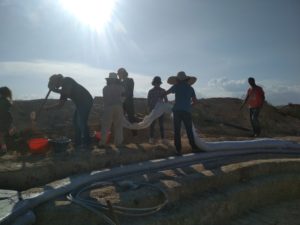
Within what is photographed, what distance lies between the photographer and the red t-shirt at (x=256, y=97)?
11.4 m

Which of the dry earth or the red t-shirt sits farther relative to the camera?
the red t-shirt

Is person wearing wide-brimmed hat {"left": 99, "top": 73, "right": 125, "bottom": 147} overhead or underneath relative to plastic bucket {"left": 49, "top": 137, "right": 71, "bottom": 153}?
overhead

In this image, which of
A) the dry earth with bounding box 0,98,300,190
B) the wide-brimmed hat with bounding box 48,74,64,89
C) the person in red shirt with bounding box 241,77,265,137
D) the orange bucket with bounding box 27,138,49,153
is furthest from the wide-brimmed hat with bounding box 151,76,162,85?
the person in red shirt with bounding box 241,77,265,137

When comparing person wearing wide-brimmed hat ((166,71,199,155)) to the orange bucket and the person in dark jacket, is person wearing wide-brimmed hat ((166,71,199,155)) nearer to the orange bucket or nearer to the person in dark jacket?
the orange bucket

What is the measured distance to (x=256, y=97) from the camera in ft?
37.7

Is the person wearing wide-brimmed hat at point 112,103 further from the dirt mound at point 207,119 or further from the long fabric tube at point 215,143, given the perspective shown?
the dirt mound at point 207,119

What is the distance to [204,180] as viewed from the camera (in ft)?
21.8

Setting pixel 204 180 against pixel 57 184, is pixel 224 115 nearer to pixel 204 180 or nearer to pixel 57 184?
pixel 204 180

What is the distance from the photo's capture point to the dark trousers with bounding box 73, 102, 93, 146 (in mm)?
8172

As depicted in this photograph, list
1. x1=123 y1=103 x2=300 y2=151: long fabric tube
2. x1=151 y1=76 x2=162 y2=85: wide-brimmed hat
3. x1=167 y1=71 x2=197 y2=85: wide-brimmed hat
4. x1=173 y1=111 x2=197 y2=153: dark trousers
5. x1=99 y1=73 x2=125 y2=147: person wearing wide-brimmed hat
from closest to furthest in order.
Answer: x1=167 y1=71 x2=197 y2=85: wide-brimmed hat, x1=173 y1=111 x2=197 y2=153: dark trousers, x1=99 y1=73 x2=125 y2=147: person wearing wide-brimmed hat, x1=123 y1=103 x2=300 y2=151: long fabric tube, x1=151 y1=76 x2=162 y2=85: wide-brimmed hat

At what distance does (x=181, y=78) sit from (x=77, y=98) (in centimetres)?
222

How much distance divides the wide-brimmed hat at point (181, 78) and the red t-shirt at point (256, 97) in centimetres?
369

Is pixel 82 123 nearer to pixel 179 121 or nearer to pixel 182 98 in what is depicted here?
pixel 179 121

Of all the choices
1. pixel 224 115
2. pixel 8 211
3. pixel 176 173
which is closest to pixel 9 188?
→ pixel 8 211
